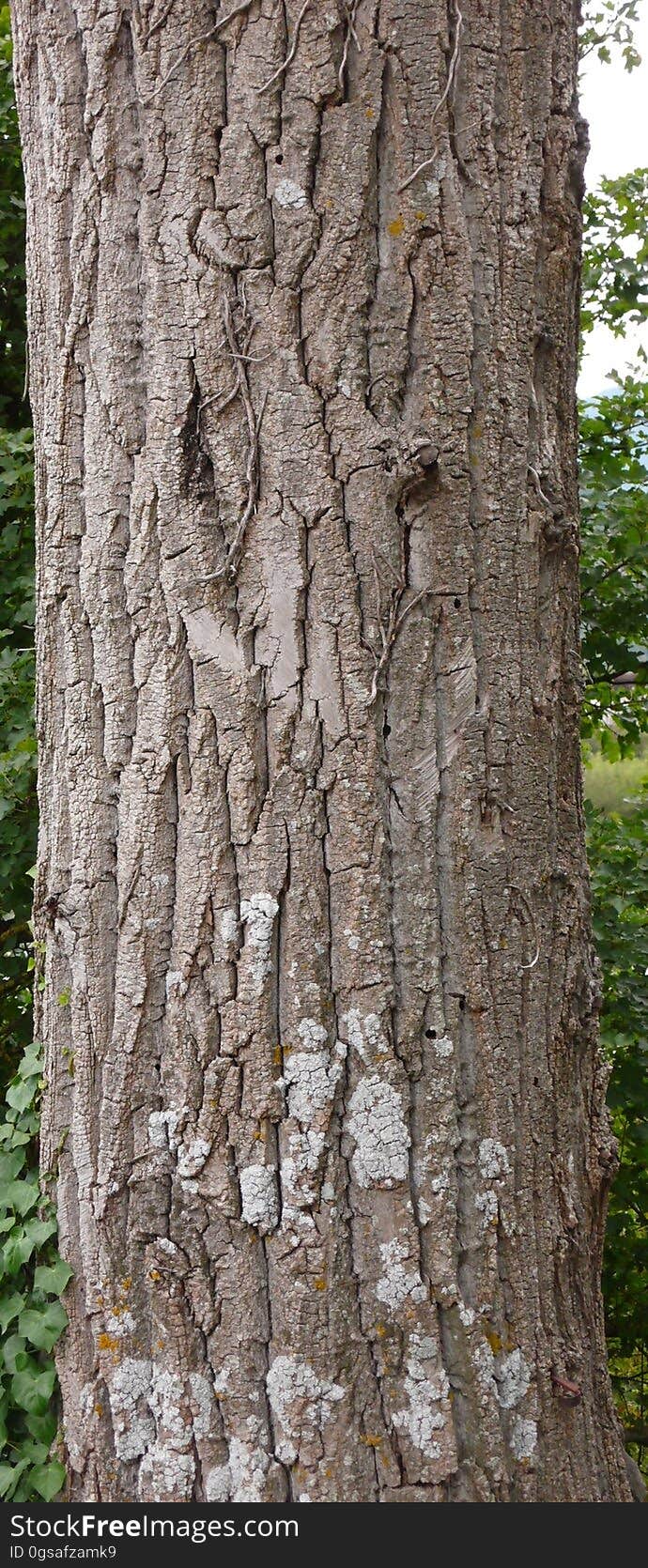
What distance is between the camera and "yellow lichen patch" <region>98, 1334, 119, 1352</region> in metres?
1.73

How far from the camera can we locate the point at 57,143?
181cm

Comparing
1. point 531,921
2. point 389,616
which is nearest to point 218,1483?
point 531,921

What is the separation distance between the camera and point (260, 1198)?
1630 mm

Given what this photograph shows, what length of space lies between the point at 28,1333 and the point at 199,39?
2068 millimetres

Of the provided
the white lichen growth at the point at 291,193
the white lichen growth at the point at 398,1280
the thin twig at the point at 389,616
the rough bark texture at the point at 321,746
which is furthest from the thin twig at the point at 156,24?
the white lichen growth at the point at 398,1280

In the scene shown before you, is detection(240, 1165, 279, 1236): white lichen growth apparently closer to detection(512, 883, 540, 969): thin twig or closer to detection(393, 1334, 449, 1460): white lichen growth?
detection(393, 1334, 449, 1460): white lichen growth

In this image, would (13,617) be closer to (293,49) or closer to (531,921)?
(293,49)

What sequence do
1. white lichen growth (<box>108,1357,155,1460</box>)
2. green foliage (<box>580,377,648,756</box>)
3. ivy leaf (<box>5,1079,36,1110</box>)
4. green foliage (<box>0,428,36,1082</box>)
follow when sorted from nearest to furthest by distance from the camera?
white lichen growth (<box>108,1357,155,1460</box>)
ivy leaf (<box>5,1079,36,1110</box>)
green foliage (<box>0,428,36,1082</box>)
green foliage (<box>580,377,648,756</box>)

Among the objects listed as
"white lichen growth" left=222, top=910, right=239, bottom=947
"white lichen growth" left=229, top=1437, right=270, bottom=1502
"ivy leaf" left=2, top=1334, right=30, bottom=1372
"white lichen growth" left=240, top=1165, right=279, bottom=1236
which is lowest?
"white lichen growth" left=229, top=1437, right=270, bottom=1502

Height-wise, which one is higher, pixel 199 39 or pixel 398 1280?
pixel 199 39

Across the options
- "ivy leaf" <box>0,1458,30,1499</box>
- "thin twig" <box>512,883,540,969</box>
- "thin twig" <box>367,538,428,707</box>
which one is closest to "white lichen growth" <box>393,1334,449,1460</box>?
"thin twig" <box>512,883,540,969</box>

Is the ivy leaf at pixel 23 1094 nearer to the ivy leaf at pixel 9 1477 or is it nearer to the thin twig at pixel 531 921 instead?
the ivy leaf at pixel 9 1477

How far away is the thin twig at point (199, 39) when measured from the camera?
1611mm

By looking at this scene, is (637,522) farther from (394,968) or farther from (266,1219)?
(266,1219)
